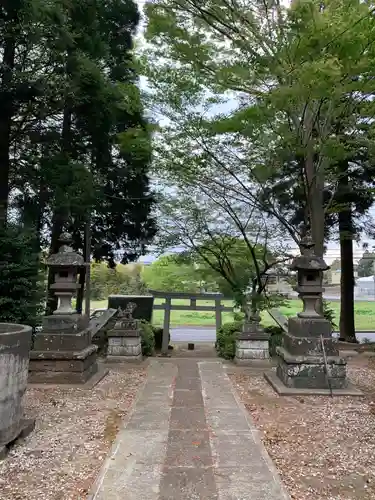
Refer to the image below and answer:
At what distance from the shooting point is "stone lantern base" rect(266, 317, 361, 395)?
5.93 meters

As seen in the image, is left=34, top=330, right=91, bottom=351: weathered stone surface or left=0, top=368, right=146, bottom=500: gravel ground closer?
left=0, top=368, right=146, bottom=500: gravel ground

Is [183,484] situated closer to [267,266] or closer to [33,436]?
[33,436]

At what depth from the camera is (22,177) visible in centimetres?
856

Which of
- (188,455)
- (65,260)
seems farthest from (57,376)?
(188,455)

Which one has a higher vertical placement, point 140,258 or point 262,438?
point 140,258

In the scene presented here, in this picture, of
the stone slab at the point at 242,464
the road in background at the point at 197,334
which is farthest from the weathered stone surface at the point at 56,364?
the road in background at the point at 197,334

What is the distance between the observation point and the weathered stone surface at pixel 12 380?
3.56 metres

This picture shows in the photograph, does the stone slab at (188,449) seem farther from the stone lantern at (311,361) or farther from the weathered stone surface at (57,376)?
the weathered stone surface at (57,376)

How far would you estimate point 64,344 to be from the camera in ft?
20.9

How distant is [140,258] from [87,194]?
3.90 meters

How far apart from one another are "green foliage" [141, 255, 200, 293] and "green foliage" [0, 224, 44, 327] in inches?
159

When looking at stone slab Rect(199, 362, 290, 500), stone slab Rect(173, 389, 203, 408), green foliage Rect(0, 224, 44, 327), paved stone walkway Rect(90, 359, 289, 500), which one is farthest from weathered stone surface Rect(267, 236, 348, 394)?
green foliage Rect(0, 224, 44, 327)

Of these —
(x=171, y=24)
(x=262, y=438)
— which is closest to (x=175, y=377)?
(x=262, y=438)

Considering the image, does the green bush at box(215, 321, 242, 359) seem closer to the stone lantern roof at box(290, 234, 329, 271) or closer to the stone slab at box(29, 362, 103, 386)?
the stone lantern roof at box(290, 234, 329, 271)
